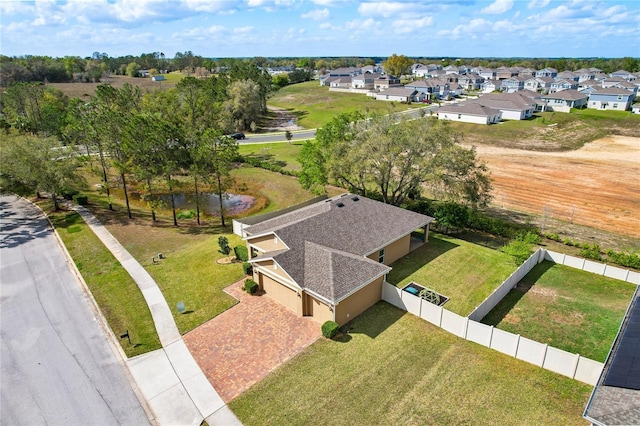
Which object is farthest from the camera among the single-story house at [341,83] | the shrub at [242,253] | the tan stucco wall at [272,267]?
the single-story house at [341,83]

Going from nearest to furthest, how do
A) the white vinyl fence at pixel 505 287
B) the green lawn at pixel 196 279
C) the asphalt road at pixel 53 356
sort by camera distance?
the asphalt road at pixel 53 356, the white vinyl fence at pixel 505 287, the green lawn at pixel 196 279

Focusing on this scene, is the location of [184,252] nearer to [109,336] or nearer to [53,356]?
[109,336]

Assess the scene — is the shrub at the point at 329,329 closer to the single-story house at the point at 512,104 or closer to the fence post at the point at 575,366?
the fence post at the point at 575,366

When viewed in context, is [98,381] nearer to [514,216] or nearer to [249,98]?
[514,216]

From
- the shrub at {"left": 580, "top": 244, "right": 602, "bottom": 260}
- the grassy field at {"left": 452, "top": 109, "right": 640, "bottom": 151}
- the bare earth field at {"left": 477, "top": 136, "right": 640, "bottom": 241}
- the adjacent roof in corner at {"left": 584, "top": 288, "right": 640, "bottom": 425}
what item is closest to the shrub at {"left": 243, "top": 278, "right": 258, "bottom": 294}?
the adjacent roof in corner at {"left": 584, "top": 288, "right": 640, "bottom": 425}

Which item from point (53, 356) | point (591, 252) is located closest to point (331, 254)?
point (53, 356)

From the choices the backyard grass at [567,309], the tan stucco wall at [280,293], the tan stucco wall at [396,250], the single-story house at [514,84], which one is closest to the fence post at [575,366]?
the backyard grass at [567,309]
